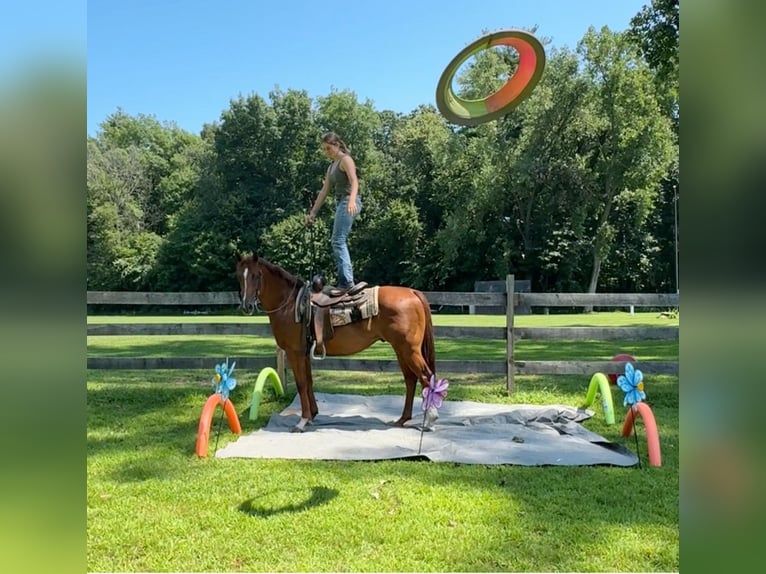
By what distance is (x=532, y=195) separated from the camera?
103ft

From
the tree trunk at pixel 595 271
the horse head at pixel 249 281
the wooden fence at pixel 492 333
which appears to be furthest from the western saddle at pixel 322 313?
the tree trunk at pixel 595 271

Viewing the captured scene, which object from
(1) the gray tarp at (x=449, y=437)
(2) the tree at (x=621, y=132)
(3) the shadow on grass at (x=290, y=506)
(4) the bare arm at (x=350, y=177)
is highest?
(2) the tree at (x=621, y=132)

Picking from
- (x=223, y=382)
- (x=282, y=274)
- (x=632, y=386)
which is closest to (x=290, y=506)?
(x=223, y=382)

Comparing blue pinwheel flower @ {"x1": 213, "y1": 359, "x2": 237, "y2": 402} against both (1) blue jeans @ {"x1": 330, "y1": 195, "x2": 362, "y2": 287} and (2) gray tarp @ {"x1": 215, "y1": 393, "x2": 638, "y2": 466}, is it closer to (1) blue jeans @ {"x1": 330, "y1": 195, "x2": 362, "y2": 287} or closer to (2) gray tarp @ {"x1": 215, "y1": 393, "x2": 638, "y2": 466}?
(2) gray tarp @ {"x1": 215, "y1": 393, "x2": 638, "y2": 466}

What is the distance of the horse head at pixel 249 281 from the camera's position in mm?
5598

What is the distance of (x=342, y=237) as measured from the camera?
6.05 m

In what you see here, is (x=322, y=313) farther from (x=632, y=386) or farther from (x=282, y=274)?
(x=632, y=386)

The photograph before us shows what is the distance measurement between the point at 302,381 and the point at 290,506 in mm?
2145

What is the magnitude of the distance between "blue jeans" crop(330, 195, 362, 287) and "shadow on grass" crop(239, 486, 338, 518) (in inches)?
102

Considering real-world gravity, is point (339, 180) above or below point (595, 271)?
above

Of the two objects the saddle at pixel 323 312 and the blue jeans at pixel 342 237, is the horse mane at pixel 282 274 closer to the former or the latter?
the saddle at pixel 323 312

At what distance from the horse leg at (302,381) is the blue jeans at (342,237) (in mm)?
923
